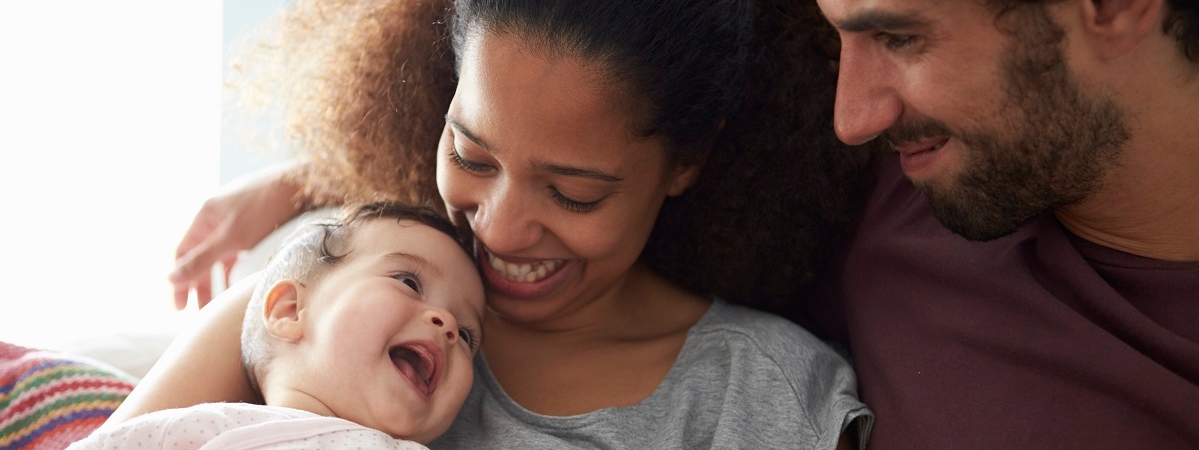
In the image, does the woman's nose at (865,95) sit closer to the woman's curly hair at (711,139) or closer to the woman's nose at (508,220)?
the woman's curly hair at (711,139)

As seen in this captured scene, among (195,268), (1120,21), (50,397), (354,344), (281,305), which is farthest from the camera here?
(195,268)

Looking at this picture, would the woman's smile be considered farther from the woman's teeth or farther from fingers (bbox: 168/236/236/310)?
fingers (bbox: 168/236/236/310)

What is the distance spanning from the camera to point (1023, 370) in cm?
170

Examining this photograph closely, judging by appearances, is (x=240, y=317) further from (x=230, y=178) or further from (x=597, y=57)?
(x=230, y=178)

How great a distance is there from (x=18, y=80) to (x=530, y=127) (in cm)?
214

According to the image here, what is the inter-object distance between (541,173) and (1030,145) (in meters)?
0.67

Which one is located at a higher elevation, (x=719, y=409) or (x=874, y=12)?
(x=874, y=12)

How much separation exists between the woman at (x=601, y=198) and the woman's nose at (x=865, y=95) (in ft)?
0.77

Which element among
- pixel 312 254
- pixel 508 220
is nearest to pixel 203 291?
pixel 312 254

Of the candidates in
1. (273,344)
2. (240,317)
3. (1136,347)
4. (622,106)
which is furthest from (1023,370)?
(240,317)

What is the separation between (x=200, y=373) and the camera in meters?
1.81

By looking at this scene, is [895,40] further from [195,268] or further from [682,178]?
[195,268]

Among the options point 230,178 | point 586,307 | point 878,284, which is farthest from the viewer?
point 230,178

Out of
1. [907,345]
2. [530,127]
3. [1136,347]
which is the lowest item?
[907,345]
